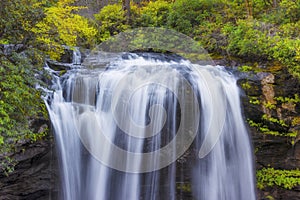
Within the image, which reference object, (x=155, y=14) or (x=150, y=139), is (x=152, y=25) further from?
(x=150, y=139)

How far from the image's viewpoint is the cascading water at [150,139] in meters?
6.19

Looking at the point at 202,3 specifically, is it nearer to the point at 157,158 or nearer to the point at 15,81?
the point at 157,158

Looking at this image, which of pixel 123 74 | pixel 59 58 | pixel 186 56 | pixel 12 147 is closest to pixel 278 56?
pixel 186 56

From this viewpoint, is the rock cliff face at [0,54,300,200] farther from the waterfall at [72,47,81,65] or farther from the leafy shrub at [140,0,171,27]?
the leafy shrub at [140,0,171,27]

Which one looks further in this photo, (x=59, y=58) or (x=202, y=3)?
(x=202, y=3)

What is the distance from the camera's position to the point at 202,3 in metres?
11.8

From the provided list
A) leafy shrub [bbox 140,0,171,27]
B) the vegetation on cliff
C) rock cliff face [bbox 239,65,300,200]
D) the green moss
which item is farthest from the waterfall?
the green moss

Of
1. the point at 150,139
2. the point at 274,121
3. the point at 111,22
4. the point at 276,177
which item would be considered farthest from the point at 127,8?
the point at 276,177

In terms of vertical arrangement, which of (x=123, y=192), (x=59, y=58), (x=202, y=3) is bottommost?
(x=123, y=192)

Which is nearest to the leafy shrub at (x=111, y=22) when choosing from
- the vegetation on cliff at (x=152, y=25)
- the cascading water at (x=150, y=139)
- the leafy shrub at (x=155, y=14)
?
the vegetation on cliff at (x=152, y=25)

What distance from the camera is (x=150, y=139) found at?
6363 millimetres

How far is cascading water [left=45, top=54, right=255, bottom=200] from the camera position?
6.19 metres

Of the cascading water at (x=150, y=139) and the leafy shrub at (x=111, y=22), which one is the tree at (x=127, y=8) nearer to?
the leafy shrub at (x=111, y=22)

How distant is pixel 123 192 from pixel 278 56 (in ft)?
17.2
